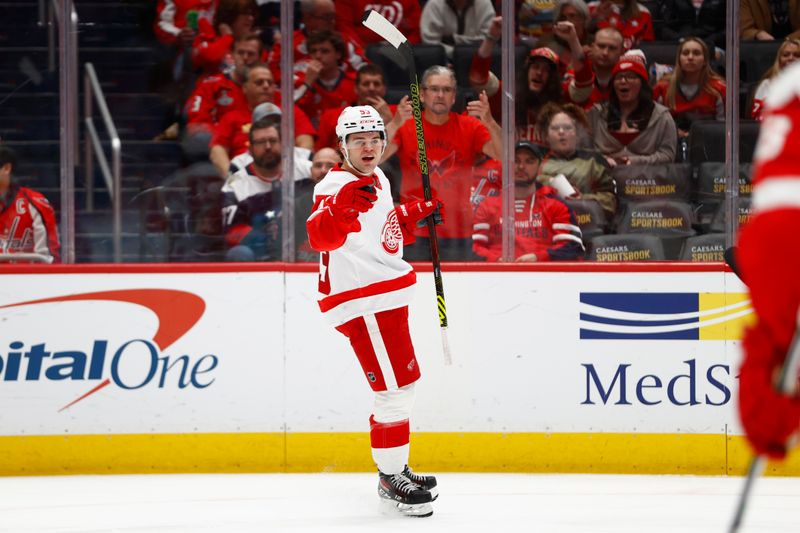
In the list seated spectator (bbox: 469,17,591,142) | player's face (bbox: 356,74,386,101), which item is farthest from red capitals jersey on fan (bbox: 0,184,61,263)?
seated spectator (bbox: 469,17,591,142)

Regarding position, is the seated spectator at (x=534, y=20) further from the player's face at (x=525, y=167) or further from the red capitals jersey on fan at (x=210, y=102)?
the red capitals jersey on fan at (x=210, y=102)

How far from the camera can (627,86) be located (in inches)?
198

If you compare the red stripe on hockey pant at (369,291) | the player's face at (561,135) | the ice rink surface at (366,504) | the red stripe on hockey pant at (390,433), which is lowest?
the ice rink surface at (366,504)

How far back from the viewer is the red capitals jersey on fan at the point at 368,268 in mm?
4074

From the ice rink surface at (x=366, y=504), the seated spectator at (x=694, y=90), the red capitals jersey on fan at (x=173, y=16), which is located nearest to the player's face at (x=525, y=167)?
the seated spectator at (x=694, y=90)

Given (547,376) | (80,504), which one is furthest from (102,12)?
(547,376)

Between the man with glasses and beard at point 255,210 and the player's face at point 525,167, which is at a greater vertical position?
the player's face at point 525,167

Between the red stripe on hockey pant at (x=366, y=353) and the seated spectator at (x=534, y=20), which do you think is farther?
the seated spectator at (x=534, y=20)

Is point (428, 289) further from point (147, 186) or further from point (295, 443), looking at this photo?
point (147, 186)

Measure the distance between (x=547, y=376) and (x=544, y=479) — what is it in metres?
0.43

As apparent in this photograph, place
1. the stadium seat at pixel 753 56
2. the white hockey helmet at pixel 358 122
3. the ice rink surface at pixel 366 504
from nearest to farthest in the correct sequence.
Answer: the ice rink surface at pixel 366 504
the white hockey helmet at pixel 358 122
the stadium seat at pixel 753 56

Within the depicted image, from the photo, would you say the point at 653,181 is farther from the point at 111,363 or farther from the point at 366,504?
the point at 111,363

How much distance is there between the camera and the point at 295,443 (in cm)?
486

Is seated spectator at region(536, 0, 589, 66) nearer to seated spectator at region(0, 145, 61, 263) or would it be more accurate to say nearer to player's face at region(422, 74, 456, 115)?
player's face at region(422, 74, 456, 115)
